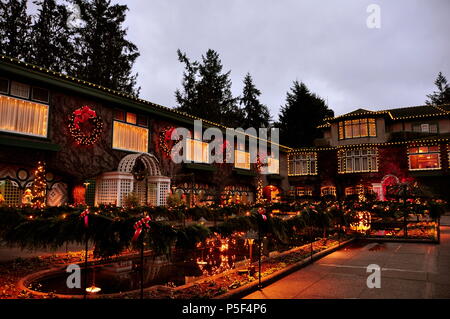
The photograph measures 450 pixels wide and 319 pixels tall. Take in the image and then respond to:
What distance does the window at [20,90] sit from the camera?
43.0 ft

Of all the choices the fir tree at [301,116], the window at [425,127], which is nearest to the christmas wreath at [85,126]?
the window at [425,127]

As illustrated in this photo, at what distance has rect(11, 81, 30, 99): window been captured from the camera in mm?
13102

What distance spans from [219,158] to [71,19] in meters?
22.3

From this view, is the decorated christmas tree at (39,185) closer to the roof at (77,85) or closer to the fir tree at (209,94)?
the roof at (77,85)

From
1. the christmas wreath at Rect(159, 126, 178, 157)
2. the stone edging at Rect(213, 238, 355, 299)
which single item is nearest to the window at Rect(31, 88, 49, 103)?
the christmas wreath at Rect(159, 126, 178, 157)

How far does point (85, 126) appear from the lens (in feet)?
49.7

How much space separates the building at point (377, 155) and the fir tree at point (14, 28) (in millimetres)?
29205

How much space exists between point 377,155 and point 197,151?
→ 2038cm

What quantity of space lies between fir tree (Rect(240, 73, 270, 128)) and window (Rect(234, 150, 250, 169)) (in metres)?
23.6

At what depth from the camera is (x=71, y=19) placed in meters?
32.8

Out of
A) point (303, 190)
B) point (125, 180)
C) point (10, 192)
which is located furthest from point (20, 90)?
point (303, 190)

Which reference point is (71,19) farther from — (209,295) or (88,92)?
(209,295)

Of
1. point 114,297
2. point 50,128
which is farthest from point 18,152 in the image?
point 114,297

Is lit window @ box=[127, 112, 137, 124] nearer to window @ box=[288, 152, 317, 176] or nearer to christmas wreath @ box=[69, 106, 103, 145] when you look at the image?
christmas wreath @ box=[69, 106, 103, 145]
